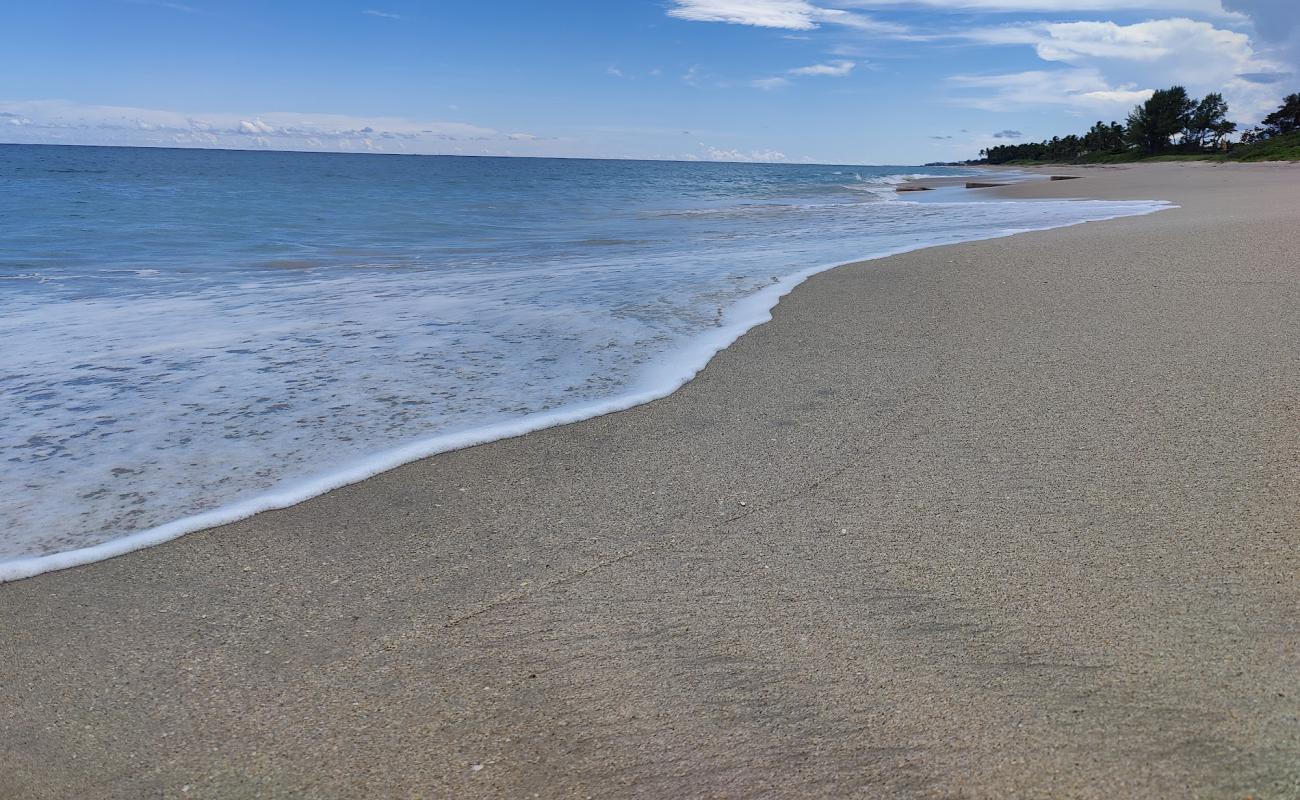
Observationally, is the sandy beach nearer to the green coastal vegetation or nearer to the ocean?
the ocean

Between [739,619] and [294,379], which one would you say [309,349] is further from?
[739,619]

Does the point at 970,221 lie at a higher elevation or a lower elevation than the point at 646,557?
higher

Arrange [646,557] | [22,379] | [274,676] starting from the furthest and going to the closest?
[22,379] < [646,557] < [274,676]

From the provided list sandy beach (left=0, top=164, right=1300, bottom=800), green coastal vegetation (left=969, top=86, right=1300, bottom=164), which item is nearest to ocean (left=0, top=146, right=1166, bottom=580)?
sandy beach (left=0, top=164, right=1300, bottom=800)

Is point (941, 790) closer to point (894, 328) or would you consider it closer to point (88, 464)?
point (88, 464)

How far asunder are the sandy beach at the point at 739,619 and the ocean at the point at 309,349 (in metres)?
0.45

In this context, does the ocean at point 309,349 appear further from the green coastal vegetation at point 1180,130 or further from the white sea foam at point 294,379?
the green coastal vegetation at point 1180,130

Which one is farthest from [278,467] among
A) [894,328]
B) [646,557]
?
[894,328]

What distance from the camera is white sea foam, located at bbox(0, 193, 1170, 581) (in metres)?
3.71

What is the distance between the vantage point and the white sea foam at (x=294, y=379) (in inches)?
146

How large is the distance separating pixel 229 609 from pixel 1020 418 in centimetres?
341

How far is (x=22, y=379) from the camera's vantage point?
18.8ft

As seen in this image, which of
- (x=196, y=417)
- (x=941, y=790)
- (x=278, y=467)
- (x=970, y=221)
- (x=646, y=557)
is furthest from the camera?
(x=970, y=221)

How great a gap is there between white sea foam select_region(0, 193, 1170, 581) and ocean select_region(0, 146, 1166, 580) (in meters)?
0.02
